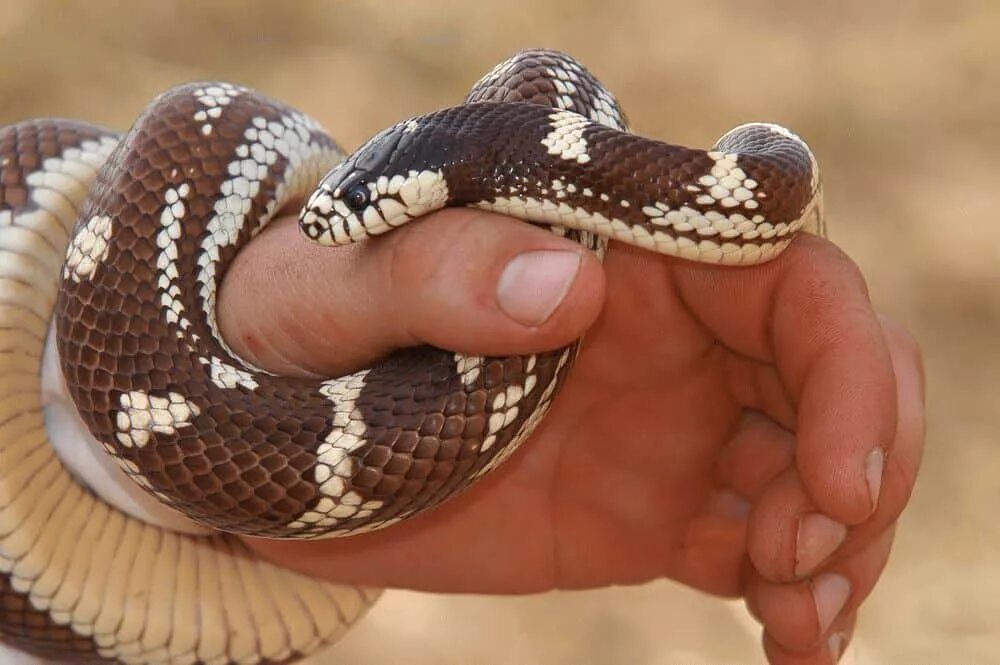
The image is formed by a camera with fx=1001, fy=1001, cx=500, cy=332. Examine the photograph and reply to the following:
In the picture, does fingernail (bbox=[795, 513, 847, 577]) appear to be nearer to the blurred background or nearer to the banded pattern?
the banded pattern

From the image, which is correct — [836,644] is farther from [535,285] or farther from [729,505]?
[535,285]

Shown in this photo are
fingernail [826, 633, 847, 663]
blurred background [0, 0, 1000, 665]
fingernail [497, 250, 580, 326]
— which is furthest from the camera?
blurred background [0, 0, 1000, 665]

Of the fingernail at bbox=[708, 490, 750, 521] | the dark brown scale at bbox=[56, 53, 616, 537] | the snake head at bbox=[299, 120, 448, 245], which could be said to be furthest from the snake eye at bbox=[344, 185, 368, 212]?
the fingernail at bbox=[708, 490, 750, 521]

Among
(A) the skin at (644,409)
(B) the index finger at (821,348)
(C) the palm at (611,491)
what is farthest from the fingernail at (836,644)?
(B) the index finger at (821,348)

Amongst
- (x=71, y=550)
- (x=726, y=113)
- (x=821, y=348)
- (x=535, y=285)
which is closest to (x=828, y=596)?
(x=821, y=348)

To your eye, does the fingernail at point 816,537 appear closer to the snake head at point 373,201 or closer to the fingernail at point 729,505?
the fingernail at point 729,505

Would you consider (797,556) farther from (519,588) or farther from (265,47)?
(265,47)
